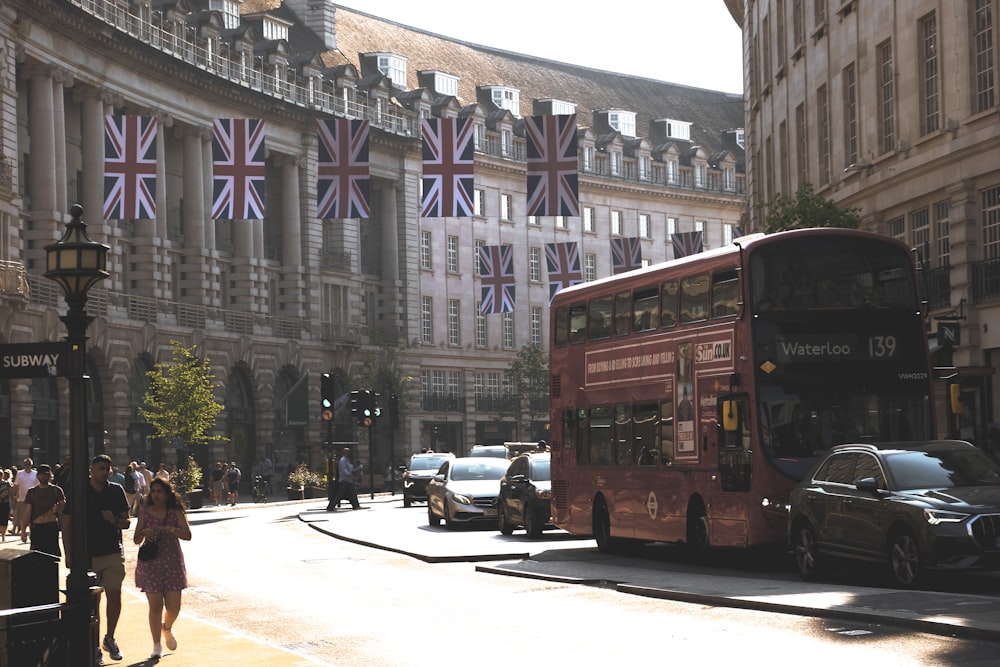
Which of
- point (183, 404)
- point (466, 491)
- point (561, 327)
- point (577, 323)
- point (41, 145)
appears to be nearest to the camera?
point (577, 323)

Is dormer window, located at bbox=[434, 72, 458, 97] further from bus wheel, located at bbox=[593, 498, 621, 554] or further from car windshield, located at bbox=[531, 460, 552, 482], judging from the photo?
bus wheel, located at bbox=[593, 498, 621, 554]

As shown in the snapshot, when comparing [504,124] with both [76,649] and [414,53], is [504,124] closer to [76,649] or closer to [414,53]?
[414,53]

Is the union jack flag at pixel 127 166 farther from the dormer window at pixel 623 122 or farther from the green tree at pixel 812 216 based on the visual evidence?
the dormer window at pixel 623 122

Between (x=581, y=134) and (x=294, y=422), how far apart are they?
1536 inches

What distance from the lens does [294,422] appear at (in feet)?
266

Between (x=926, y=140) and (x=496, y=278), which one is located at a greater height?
(x=926, y=140)

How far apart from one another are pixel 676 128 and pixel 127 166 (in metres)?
81.5

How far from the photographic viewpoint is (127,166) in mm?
48062

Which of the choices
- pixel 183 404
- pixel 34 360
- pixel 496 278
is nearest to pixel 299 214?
pixel 496 278

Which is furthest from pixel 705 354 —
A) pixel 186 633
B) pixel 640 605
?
pixel 186 633

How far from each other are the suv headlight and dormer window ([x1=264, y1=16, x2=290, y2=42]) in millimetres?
75619

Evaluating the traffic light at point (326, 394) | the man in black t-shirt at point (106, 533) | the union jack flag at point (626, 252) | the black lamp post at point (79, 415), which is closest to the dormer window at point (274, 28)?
the union jack flag at point (626, 252)

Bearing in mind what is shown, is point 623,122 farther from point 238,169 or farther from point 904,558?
point 904,558

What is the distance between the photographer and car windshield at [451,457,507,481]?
3938 centimetres
